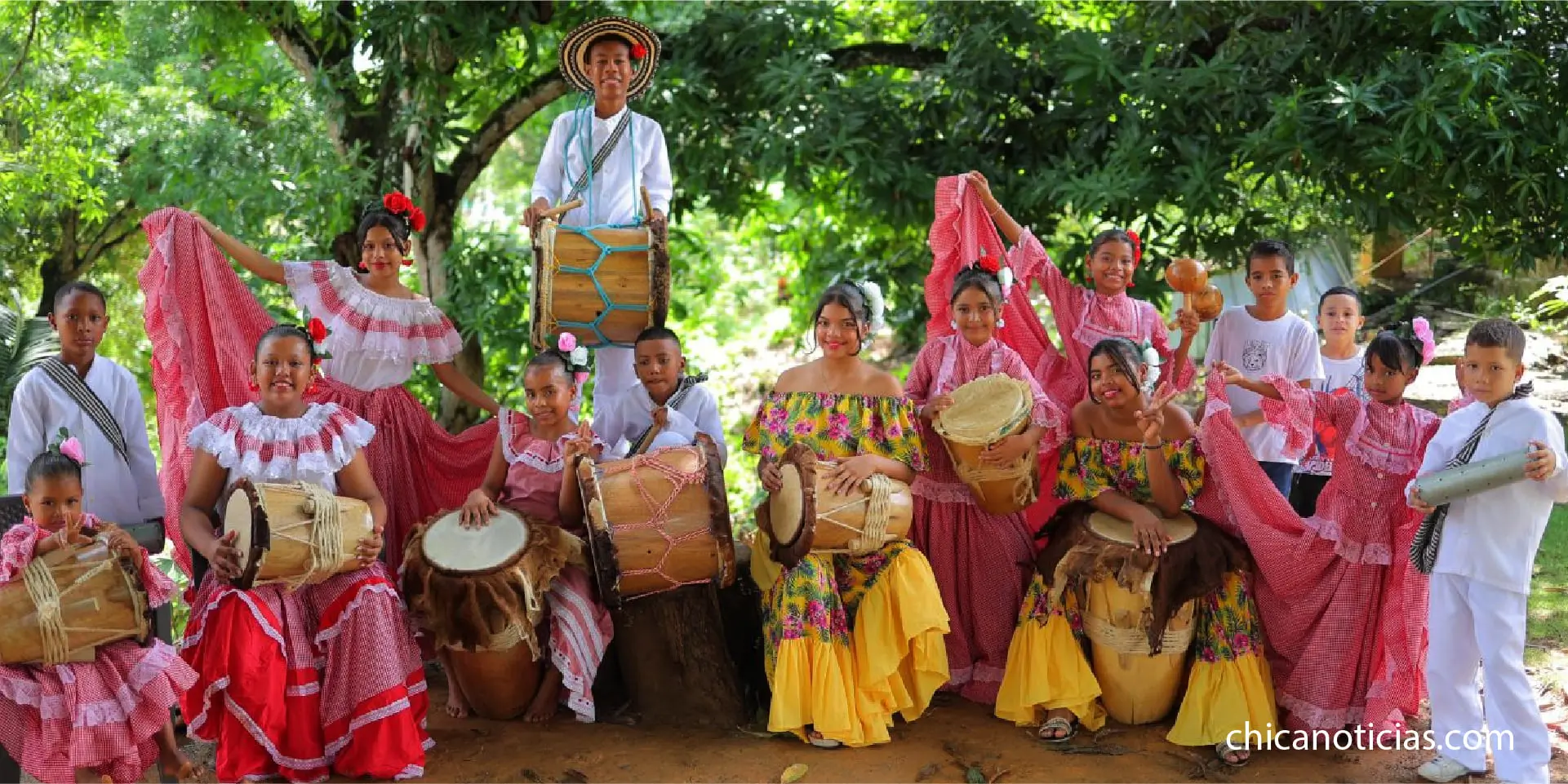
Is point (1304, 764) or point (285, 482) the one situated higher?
point (285, 482)

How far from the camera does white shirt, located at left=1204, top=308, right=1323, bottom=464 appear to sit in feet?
18.0

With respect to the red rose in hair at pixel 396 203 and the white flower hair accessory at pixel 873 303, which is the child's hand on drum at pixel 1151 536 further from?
the red rose in hair at pixel 396 203

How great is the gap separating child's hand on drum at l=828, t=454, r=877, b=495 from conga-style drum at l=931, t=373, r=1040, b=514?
312mm

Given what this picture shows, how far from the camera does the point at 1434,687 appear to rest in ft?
14.6

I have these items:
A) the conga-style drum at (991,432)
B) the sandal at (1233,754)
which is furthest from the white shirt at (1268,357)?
the sandal at (1233,754)

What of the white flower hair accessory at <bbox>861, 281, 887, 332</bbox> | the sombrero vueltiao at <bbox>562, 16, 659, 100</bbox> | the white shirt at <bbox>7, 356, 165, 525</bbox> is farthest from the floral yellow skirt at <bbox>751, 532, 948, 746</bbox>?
the white shirt at <bbox>7, 356, 165, 525</bbox>

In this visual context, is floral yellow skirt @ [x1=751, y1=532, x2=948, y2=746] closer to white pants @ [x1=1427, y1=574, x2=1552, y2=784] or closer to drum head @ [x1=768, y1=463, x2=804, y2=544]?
drum head @ [x1=768, y1=463, x2=804, y2=544]

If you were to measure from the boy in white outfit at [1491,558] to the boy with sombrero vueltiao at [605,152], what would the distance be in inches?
121

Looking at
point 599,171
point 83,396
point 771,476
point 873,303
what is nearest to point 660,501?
point 771,476

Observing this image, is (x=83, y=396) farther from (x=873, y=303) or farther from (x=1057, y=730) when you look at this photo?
(x=1057, y=730)

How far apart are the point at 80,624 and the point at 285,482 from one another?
2.40 feet

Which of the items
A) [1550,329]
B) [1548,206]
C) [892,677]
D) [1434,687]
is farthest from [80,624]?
[1550,329]

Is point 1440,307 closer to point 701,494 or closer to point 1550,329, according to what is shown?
point 1550,329

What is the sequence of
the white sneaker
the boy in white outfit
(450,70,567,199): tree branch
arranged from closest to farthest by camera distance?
the boy in white outfit
the white sneaker
(450,70,567,199): tree branch
